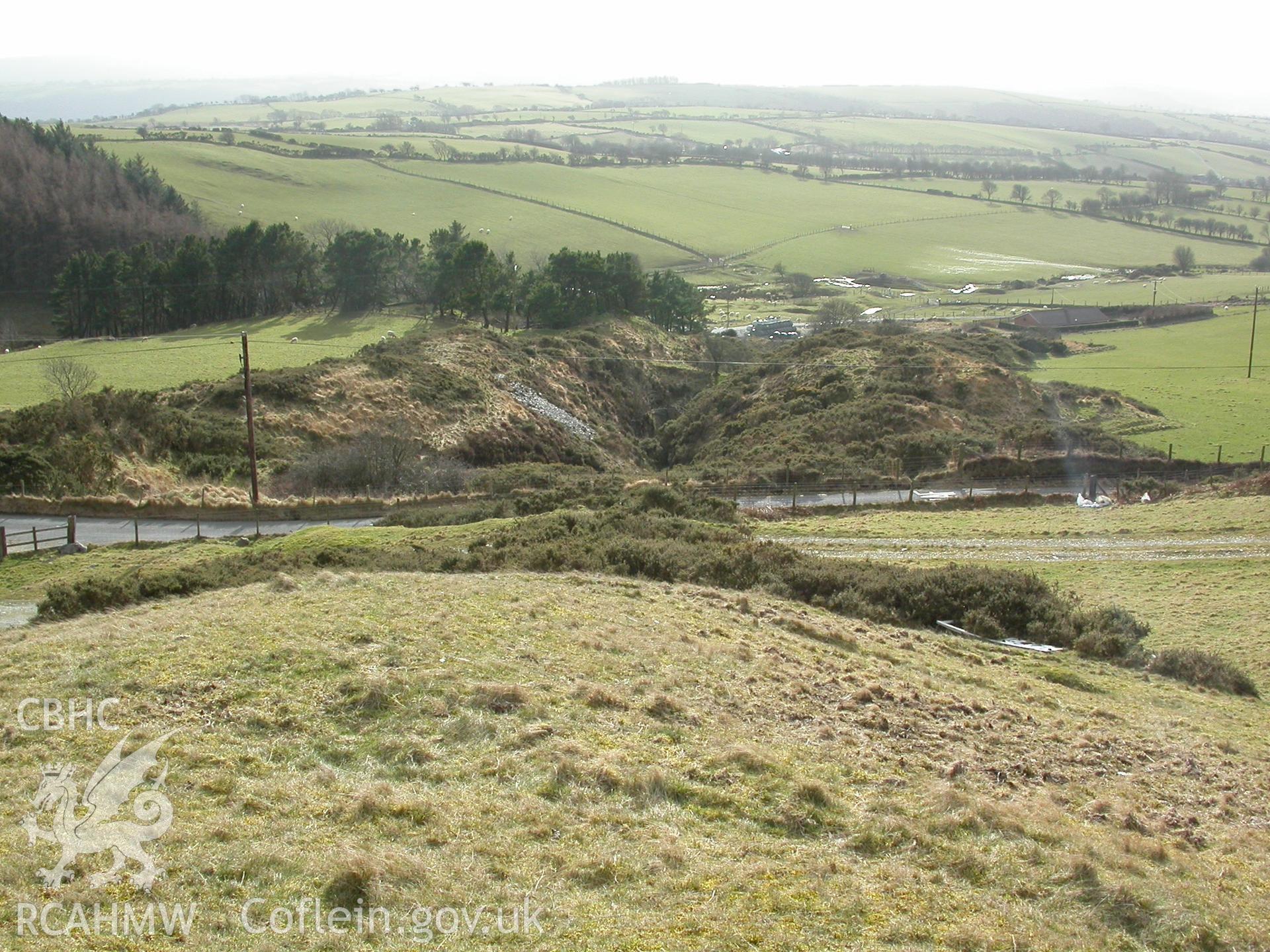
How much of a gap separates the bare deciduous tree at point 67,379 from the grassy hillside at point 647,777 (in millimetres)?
32496

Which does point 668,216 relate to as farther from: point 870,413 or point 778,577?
point 778,577

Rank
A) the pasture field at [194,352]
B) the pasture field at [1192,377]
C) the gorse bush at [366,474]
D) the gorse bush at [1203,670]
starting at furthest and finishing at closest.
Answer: the pasture field at [1192,377] < the pasture field at [194,352] < the gorse bush at [366,474] < the gorse bush at [1203,670]

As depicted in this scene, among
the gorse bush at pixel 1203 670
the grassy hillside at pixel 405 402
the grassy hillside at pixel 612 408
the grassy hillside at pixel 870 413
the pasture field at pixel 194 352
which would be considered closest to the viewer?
the gorse bush at pixel 1203 670

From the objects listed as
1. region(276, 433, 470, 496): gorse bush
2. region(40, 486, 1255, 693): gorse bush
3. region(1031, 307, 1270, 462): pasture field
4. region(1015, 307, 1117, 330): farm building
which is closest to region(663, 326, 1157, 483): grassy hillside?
region(1031, 307, 1270, 462): pasture field

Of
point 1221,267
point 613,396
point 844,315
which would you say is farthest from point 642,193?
point 613,396

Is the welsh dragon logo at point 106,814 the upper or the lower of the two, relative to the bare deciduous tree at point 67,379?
upper

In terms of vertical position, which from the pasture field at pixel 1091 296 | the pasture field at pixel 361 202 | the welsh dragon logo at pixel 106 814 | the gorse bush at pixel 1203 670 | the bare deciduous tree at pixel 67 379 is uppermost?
the pasture field at pixel 361 202

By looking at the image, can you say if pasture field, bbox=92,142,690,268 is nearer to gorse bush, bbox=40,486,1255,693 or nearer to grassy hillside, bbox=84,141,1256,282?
grassy hillside, bbox=84,141,1256,282

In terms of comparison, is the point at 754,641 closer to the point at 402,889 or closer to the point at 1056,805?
the point at 1056,805

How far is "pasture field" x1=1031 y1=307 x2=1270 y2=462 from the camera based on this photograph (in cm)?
5150

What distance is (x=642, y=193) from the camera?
461ft

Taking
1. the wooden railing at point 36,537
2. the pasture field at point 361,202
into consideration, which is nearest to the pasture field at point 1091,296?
the pasture field at point 361,202

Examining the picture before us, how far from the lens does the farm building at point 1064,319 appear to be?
8812 cm

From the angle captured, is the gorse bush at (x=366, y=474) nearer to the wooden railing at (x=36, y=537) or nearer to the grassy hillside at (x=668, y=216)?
the wooden railing at (x=36, y=537)
